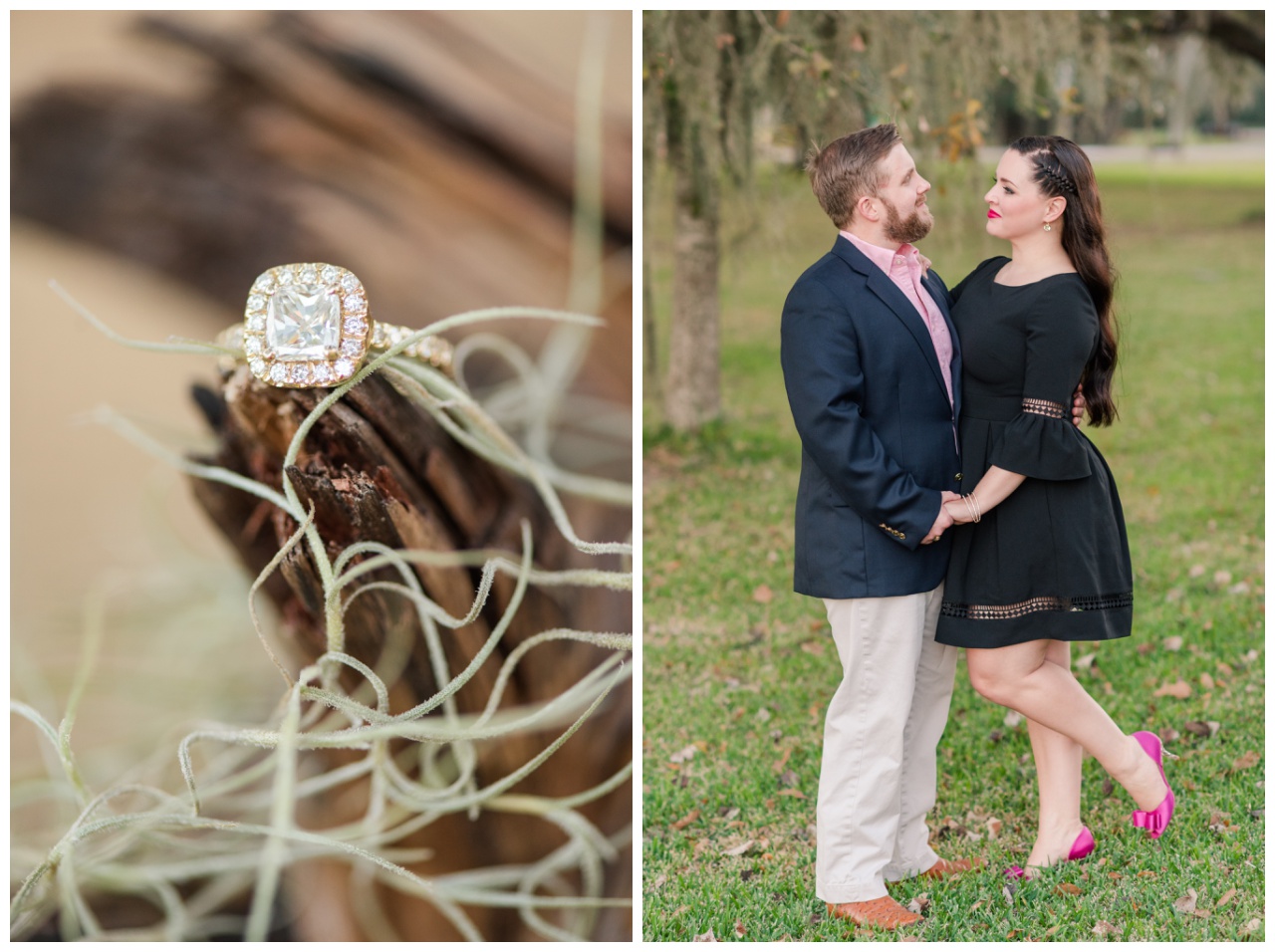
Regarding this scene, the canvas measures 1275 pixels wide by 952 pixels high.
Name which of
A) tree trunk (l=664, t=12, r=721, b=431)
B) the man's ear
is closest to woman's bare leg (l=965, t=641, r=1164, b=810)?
the man's ear

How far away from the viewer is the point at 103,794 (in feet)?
5.15

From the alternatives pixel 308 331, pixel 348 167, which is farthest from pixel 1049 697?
pixel 348 167

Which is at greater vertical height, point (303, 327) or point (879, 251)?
point (879, 251)

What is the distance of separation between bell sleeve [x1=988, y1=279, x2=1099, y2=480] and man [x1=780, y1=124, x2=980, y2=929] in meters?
0.10

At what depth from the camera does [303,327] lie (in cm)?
145

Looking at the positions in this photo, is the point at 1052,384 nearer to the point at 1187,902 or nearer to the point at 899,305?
the point at 899,305

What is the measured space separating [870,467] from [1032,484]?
290 millimetres

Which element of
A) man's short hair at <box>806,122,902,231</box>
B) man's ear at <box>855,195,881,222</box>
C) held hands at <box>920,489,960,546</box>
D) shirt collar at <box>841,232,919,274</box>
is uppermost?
man's short hair at <box>806,122,902,231</box>

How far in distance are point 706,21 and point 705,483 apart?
173 cm

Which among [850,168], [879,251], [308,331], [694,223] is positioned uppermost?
[694,223]

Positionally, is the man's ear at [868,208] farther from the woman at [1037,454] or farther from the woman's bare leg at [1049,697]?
the woman's bare leg at [1049,697]

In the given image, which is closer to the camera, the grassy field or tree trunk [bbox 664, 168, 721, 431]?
the grassy field

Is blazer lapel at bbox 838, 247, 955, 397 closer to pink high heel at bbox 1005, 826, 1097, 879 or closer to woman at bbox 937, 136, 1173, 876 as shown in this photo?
woman at bbox 937, 136, 1173, 876

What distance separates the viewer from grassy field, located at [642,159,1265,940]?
184 centimetres
